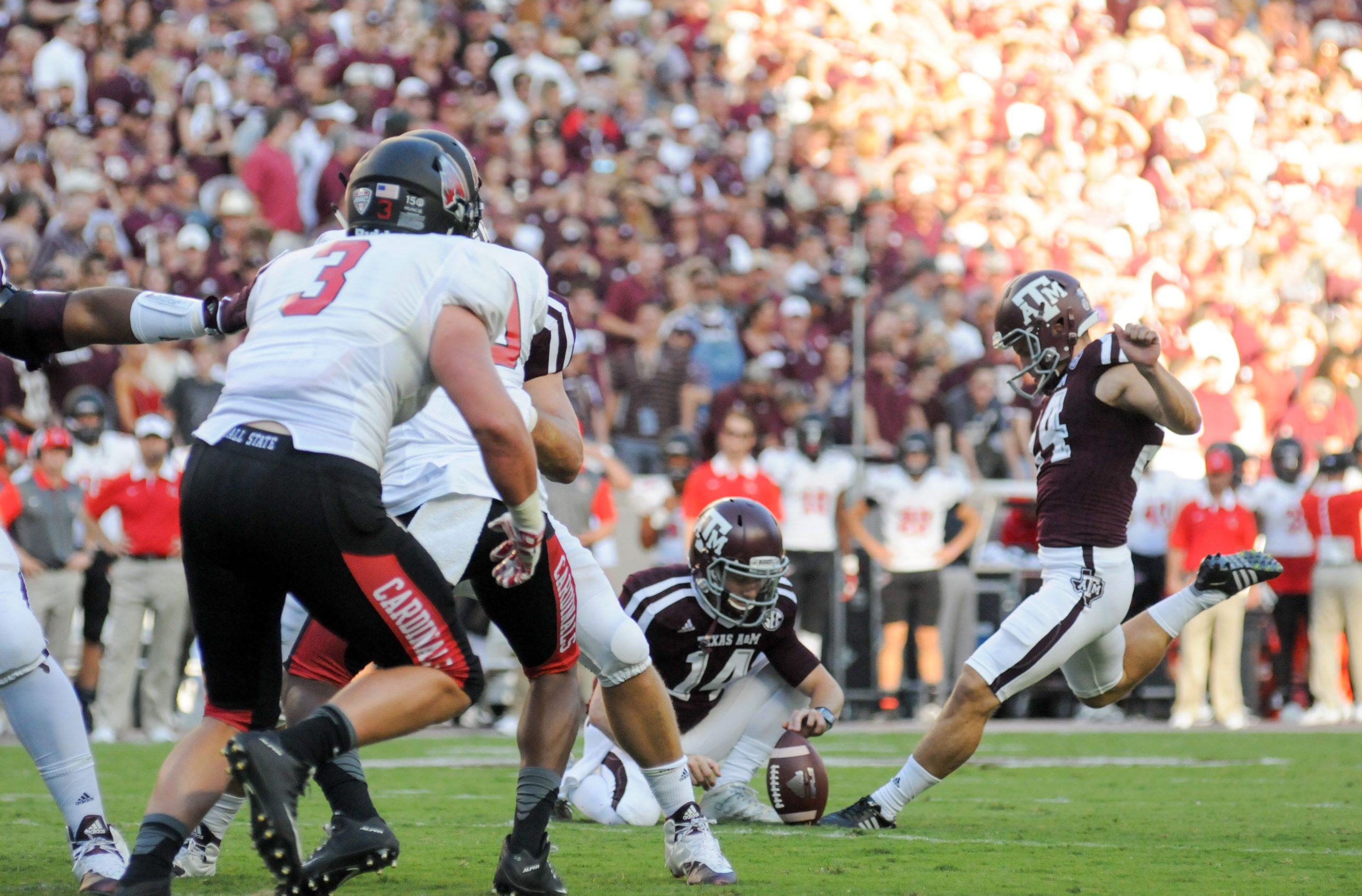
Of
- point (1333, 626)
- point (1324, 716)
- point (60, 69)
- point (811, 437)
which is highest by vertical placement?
point (60, 69)

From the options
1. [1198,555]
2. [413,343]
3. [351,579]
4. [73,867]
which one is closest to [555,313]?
[413,343]

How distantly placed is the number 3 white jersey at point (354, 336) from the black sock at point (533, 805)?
3.63 ft

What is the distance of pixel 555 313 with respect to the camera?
15.9ft

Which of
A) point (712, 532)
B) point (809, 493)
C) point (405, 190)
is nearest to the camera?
point (405, 190)

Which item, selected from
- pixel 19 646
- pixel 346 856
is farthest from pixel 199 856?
pixel 346 856

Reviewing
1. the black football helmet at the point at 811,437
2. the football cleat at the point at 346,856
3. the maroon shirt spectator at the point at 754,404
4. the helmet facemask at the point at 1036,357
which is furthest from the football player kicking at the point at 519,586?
the maroon shirt spectator at the point at 754,404

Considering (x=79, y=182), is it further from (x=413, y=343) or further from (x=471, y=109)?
(x=413, y=343)

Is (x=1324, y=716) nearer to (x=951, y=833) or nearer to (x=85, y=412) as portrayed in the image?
(x=951, y=833)

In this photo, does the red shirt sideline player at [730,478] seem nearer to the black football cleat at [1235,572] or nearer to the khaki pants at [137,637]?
the khaki pants at [137,637]

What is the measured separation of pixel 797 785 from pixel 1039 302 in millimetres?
1911

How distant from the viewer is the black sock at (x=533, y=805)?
14.8 feet

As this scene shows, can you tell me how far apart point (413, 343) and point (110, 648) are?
771 cm

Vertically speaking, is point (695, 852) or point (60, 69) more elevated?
point (60, 69)

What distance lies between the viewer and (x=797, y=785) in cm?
634
